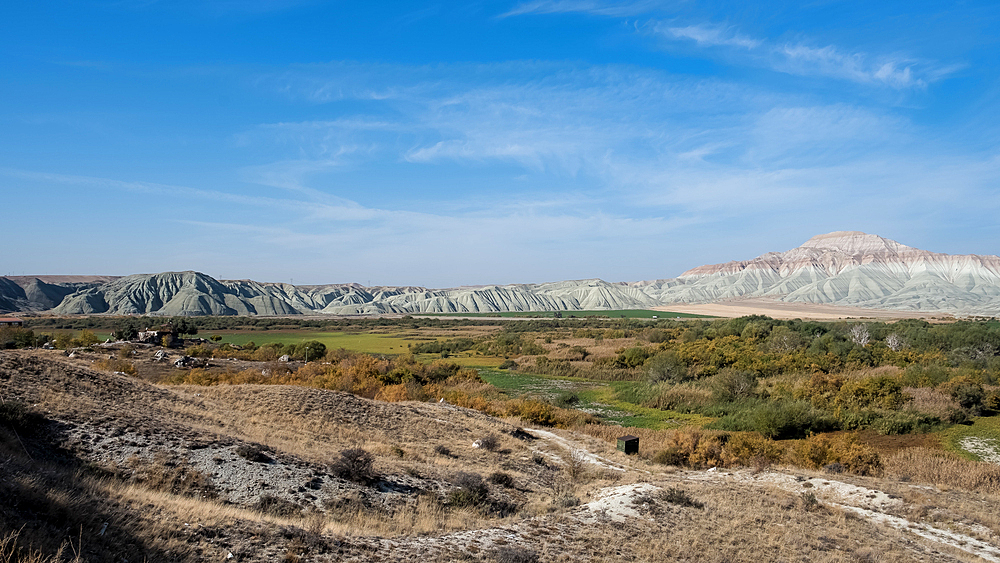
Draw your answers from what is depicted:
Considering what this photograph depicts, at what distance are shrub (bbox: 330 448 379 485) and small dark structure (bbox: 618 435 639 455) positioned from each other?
11874mm

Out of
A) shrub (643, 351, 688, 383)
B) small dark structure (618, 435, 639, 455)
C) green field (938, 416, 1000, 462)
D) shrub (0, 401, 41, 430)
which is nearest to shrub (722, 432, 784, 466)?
small dark structure (618, 435, 639, 455)

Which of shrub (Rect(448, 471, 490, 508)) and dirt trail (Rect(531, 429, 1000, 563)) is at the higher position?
shrub (Rect(448, 471, 490, 508))

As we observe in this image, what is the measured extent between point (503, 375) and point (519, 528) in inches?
1531

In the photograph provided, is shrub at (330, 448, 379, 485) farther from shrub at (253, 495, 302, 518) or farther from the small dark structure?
the small dark structure

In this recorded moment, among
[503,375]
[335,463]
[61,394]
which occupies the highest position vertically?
[61,394]

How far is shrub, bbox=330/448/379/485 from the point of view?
12297 millimetres

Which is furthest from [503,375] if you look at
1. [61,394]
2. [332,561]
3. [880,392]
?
[332,561]

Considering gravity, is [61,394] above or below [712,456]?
above

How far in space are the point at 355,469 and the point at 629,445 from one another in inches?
499

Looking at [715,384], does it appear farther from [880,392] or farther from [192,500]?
[192,500]

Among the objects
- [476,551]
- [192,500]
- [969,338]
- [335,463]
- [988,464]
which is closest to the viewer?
[476,551]

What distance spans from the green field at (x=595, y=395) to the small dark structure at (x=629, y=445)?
22.8ft

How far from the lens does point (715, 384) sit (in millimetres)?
35500

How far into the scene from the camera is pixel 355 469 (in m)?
12.4
